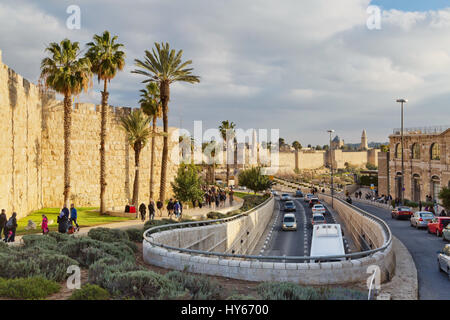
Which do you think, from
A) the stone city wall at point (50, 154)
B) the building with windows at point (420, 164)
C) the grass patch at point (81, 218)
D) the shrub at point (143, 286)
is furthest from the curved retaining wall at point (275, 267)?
the building with windows at point (420, 164)

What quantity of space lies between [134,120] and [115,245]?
20000 mm

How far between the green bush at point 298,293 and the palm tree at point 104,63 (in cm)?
2235

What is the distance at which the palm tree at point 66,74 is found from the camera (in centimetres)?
2536

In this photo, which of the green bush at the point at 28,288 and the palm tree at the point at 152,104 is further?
the palm tree at the point at 152,104

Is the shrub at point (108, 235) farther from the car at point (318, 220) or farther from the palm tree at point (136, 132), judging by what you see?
the car at point (318, 220)

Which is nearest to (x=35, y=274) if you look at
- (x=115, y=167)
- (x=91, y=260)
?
(x=91, y=260)

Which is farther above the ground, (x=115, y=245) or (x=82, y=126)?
(x=82, y=126)

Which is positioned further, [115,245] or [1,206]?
[1,206]

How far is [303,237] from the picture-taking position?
3206 centimetres

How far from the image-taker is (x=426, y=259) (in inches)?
653

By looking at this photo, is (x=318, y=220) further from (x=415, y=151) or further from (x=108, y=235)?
(x=415, y=151)

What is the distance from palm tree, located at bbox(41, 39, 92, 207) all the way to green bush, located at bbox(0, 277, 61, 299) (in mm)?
17362
